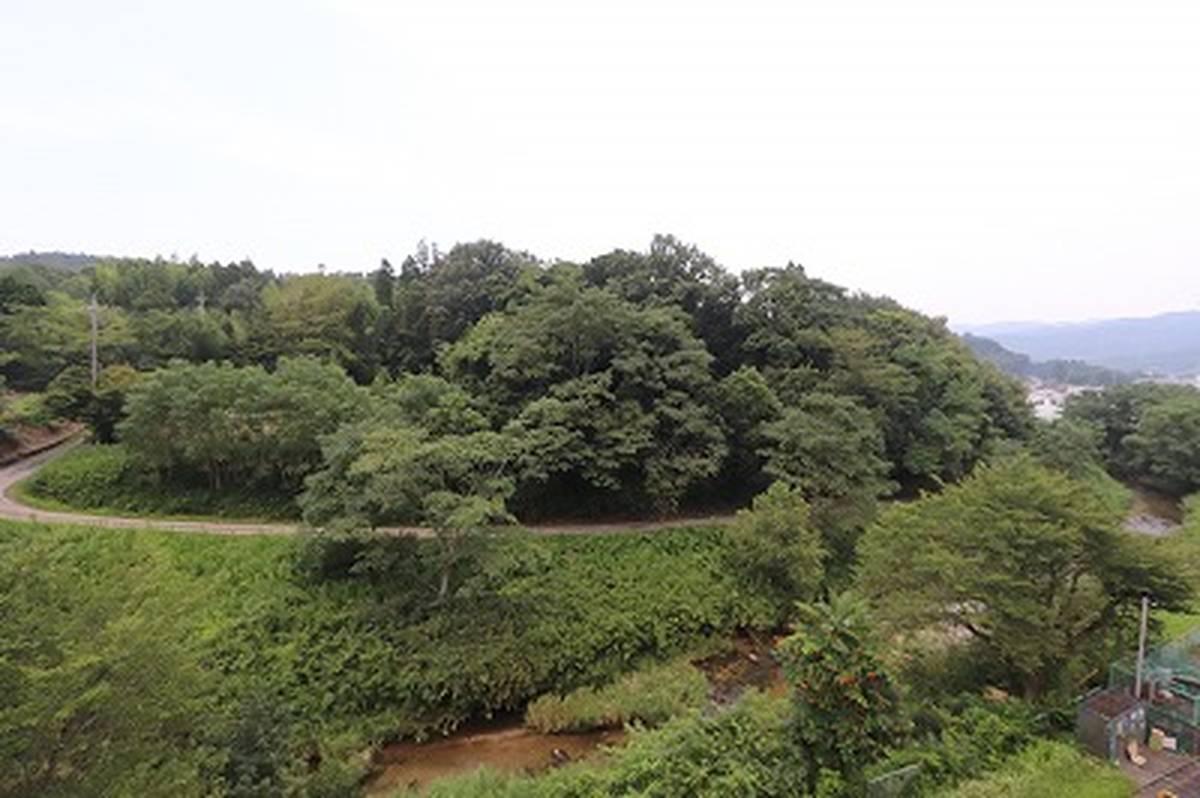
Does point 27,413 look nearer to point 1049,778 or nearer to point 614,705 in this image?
point 614,705

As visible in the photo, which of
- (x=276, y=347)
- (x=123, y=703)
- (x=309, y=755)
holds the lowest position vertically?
(x=309, y=755)

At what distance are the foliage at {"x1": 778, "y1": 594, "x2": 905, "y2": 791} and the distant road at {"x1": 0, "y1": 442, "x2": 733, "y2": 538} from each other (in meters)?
11.7

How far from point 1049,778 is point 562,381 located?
1690 cm

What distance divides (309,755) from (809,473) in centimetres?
1575

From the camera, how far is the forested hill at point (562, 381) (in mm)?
21422

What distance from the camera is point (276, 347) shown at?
1231 inches

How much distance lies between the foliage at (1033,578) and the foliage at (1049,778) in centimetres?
Answer: 211

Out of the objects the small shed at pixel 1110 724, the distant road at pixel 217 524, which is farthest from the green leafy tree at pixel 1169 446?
the small shed at pixel 1110 724

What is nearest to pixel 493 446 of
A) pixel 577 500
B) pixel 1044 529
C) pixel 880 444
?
pixel 577 500

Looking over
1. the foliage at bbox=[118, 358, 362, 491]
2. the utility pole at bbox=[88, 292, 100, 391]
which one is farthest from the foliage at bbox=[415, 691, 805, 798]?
the utility pole at bbox=[88, 292, 100, 391]

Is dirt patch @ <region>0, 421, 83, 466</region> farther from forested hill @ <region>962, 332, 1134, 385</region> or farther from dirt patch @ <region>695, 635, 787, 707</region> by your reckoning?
forested hill @ <region>962, 332, 1134, 385</region>

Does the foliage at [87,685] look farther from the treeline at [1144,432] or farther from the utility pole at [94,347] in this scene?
the treeline at [1144,432]

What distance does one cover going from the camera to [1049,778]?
10.2 meters

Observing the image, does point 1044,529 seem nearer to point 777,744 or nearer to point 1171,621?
point 777,744
